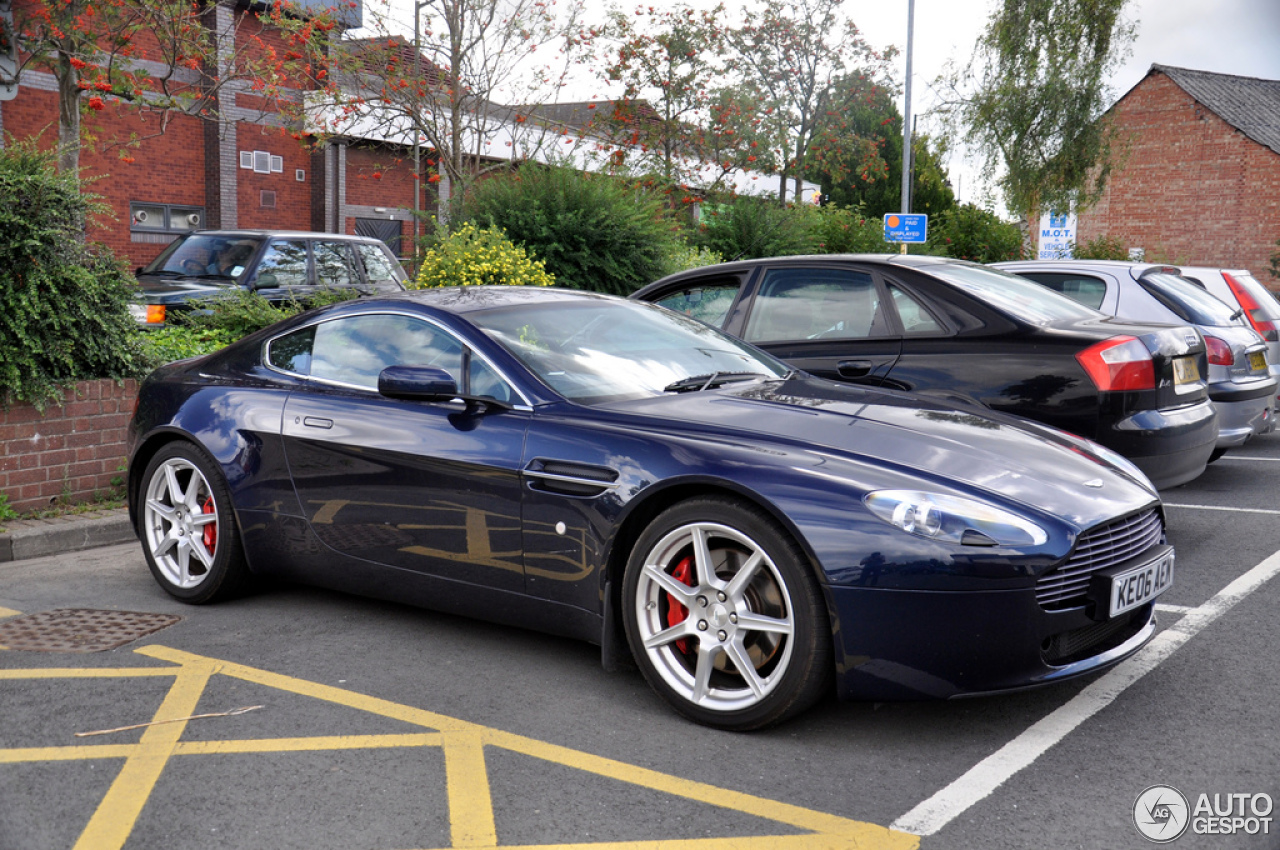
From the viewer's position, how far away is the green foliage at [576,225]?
12.3 metres

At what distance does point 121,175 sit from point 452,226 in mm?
11856

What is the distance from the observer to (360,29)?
14.7m

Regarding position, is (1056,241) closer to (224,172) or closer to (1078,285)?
(224,172)

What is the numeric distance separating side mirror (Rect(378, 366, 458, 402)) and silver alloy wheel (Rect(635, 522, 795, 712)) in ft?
3.60

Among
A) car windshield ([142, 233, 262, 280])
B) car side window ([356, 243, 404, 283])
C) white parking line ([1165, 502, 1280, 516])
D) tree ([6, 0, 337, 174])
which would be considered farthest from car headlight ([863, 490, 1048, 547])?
tree ([6, 0, 337, 174])

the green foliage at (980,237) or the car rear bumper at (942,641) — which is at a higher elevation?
the green foliage at (980,237)

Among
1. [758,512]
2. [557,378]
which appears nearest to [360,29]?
[557,378]

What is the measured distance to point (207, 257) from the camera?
12.1m

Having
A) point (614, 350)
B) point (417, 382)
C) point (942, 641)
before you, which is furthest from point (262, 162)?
point (942, 641)

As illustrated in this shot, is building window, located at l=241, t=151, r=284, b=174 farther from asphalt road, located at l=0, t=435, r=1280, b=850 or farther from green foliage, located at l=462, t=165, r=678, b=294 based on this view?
asphalt road, located at l=0, t=435, r=1280, b=850

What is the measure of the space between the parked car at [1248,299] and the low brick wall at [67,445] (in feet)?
27.0

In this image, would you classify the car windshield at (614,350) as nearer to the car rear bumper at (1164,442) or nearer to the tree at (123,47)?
the car rear bumper at (1164,442)

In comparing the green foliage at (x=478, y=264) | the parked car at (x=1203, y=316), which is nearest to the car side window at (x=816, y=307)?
the parked car at (x=1203, y=316)

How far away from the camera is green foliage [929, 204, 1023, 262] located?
902 inches
